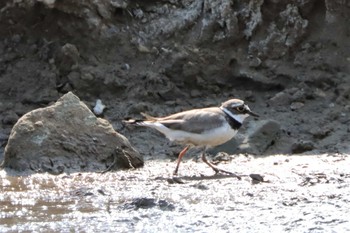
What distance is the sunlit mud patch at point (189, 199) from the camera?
7.93 m

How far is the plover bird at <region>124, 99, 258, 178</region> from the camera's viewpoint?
31.7 feet

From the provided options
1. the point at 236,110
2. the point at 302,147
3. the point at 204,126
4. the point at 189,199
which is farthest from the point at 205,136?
the point at 302,147

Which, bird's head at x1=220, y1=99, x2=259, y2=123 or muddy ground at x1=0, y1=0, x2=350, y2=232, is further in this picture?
muddy ground at x1=0, y1=0, x2=350, y2=232

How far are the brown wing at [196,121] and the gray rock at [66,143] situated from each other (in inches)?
23.2

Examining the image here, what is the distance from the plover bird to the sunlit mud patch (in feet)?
1.07

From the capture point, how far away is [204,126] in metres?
9.63

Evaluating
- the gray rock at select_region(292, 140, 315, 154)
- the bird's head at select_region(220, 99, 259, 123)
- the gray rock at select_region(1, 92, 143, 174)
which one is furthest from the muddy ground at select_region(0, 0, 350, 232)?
the bird's head at select_region(220, 99, 259, 123)

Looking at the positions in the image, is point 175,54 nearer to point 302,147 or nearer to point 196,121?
point 196,121

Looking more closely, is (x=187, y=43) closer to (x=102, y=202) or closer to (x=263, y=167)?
(x=263, y=167)

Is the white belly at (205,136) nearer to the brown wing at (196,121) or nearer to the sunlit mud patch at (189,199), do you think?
the brown wing at (196,121)

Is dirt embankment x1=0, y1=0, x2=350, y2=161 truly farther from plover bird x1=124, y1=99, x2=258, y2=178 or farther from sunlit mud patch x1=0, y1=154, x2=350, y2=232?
sunlit mud patch x1=0, y1=154, x2=350, y2=232

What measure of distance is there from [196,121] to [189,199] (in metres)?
1.30

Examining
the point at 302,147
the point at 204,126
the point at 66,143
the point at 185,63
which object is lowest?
the point at 66,143

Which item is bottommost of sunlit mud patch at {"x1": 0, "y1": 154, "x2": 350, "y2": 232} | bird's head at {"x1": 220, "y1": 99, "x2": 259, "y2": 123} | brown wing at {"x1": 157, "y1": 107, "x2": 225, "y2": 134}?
sunlit mud patch at {"x1": 0, "y1": 154, "x2": 350, "y2": 232}
